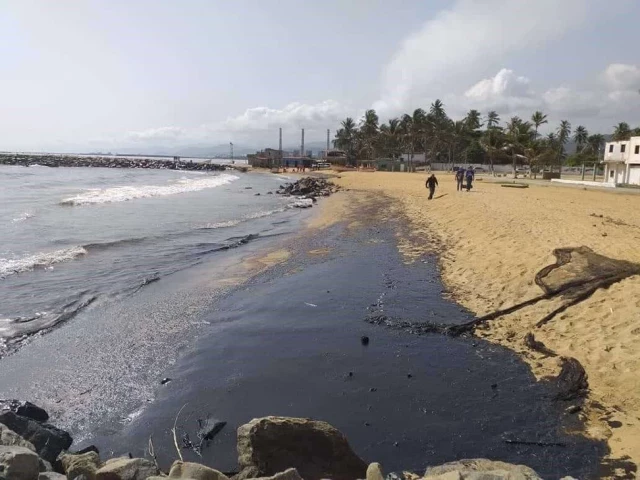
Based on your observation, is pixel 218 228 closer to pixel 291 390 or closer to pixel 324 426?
pixel 291 390

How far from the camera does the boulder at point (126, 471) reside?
446 centimetres

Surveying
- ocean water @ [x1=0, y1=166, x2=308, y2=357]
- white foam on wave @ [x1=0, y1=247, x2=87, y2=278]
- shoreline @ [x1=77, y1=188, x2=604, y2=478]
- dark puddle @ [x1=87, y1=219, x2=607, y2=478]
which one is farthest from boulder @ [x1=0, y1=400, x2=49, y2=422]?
white foam on wave @ [x1=0, y1=247, x2=87, y2=278]

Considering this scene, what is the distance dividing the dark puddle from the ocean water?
13.3 feet

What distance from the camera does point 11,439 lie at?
16.4 ft

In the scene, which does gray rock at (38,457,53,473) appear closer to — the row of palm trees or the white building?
the white building

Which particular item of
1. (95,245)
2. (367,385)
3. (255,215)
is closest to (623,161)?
(255,215)

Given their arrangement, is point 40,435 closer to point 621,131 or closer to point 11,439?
point 11,439

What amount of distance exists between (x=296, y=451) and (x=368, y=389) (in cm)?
220

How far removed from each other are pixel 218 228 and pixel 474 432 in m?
20.4

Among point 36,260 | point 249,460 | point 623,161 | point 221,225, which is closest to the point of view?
point 249,460

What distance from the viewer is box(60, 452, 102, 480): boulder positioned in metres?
4.55

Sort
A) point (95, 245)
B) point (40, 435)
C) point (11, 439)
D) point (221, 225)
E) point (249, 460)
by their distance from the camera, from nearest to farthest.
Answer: point (249, 460)
point (11, 439)
point (40, 435)
point (95, 245)
point (221, 225)

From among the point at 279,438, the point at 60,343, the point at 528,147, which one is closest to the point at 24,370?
the point at 60,343

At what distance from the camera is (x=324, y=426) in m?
5.26
